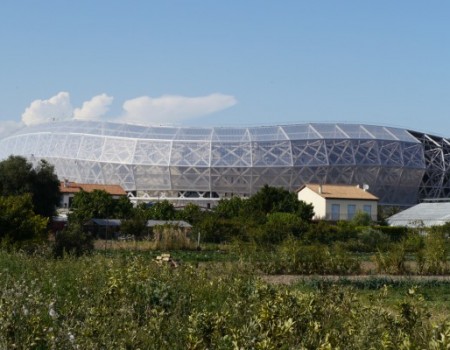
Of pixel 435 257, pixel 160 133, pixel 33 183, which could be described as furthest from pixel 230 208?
pixel 160 133

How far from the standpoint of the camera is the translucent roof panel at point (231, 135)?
86.8m

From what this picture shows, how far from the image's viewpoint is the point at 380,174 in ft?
287

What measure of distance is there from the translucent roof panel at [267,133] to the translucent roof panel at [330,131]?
4458 millimetres

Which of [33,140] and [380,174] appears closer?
[380,174]

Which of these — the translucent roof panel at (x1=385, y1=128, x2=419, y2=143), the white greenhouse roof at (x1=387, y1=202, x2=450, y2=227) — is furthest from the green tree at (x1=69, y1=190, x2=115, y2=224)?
the translucent roof panel at (x1=385, y1=128, x2=419, y2=143)

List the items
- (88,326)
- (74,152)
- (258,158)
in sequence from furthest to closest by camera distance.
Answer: (74,152) < (258,158) < (88,326)

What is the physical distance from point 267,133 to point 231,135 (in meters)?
4.14

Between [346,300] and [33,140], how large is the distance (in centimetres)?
9668

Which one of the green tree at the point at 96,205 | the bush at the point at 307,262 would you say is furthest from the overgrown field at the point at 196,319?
the green tree at the point at 96,205

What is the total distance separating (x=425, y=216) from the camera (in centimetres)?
6600

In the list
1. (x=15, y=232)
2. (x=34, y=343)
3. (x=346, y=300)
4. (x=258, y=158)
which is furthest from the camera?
(x=258, y=158)

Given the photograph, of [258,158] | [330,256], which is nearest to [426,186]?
[258,158]

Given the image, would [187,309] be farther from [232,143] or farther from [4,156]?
[4,156]

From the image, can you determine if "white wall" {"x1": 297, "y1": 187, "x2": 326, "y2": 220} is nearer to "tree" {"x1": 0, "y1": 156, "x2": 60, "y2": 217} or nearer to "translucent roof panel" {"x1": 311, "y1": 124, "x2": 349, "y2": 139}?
"translucent roof panel" {"x1": 311, "y1": 124, "x2": 349, "y2": 139}
